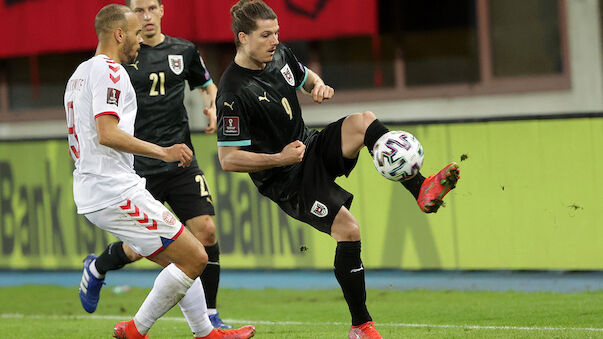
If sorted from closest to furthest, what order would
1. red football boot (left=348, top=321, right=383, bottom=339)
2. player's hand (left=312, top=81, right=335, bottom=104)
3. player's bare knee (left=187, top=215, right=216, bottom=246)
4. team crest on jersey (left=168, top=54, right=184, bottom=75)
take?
red football boot (left=348, top=321, right=383, bottom=339) < player's hand (left=312, top=81, right=335, bottom=104) < player's bare knee (left=187, top=215, right=216, bottom=246) < team crest on jersey (left=168, top=54, right=184, bottom=75)

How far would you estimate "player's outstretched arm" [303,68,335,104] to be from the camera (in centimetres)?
595

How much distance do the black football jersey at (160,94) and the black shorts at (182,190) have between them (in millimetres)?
67

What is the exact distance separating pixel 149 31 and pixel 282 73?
4.85 feet

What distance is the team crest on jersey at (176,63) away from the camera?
720 cm

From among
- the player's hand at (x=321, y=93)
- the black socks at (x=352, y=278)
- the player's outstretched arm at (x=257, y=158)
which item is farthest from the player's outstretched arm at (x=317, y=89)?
the black socks at (x=352, y=278)

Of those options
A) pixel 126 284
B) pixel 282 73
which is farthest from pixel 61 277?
pixel 282 73

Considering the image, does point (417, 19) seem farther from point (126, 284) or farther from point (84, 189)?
point (84, 189)

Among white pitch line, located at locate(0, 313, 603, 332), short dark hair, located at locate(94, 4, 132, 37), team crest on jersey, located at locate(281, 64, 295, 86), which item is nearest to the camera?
short dark hair, located at locate(94, 4, 132, 37)

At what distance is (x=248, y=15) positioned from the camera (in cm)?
586

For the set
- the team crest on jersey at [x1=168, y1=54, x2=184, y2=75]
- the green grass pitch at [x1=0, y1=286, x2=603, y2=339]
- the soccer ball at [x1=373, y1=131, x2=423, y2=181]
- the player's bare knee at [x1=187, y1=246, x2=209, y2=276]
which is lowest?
the green grass pitch at [x1=0, y1=286, x2=603, y2=339]

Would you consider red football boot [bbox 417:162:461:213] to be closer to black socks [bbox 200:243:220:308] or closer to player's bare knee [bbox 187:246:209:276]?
player's bare knee [bbox 187:246:209:276]

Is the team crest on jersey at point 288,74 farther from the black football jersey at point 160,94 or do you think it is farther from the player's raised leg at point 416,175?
the black football jersey at point 160,94

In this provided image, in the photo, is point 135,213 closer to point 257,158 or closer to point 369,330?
point 257,158

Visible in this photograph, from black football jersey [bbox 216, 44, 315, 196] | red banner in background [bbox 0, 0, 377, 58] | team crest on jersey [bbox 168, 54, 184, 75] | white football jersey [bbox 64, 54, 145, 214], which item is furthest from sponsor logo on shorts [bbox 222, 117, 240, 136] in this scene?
red banner in background [bbox 0, 0, 377, 58]
